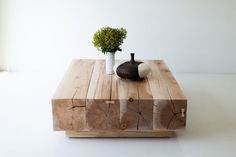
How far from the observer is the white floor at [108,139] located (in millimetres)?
2508

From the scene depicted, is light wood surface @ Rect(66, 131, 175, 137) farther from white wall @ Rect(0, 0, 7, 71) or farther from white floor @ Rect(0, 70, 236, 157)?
white wall @ Rect(0, 0, 7, 71)

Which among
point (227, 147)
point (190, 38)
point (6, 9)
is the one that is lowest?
point (227, 147)

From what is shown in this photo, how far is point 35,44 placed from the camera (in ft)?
14.9

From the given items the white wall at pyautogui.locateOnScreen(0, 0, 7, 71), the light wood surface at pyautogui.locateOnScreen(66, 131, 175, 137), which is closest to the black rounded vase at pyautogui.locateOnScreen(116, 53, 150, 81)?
the light wood surface at pyautogui.locateOnScreen(66, 131, 175, 137)

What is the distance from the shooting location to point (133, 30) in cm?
446

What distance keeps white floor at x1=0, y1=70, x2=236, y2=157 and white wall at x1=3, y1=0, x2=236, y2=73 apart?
674 mm

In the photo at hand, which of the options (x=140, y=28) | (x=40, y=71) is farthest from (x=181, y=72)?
(x=40, y=71)

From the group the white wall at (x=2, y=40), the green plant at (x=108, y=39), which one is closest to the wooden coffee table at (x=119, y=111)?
the green plant at (x=108, y=39)

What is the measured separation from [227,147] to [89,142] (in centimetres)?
103

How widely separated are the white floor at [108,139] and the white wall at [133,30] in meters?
0.67

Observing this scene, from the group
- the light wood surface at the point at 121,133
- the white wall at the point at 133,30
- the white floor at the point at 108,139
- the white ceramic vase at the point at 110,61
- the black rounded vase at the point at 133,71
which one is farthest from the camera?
the white wall at the point at 133,30

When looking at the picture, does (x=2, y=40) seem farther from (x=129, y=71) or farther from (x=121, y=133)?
(x=121, y=133)

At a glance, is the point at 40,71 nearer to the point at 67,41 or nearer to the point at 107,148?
the point at 67,41

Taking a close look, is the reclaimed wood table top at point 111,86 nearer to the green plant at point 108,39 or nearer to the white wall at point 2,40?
the green plant at point 108,39
